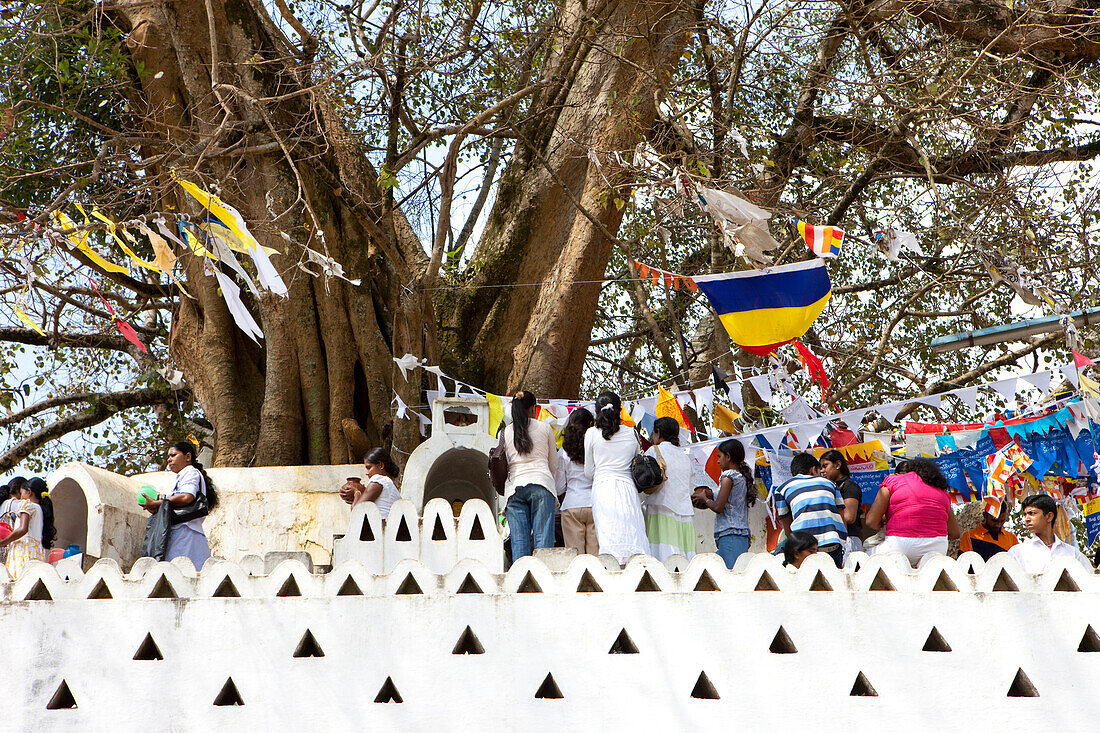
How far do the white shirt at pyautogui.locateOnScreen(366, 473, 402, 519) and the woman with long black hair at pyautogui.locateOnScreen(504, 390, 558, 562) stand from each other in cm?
81

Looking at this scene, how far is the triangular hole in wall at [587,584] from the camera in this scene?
567 cm

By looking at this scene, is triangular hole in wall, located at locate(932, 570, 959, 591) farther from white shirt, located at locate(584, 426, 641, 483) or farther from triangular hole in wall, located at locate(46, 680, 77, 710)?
triangular hole in wall, located at locate(46, 680, 77, 710)

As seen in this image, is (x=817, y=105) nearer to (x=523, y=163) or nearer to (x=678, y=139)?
(x=678, y=139)

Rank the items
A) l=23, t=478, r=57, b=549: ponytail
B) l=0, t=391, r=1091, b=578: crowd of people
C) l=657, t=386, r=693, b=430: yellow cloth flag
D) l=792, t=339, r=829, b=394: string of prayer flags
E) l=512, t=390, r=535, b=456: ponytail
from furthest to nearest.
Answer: l=792, t=339, r=829, b=394: string of prayer flags → l=657, t=386, r=693, b=430: yellow cloth flag → l=23, t=478, r=57, b=549: ponytail → l=512, t=390, r=535, b=456: ponytail → l=0, t=391, r=1091, b=578: crowd of people

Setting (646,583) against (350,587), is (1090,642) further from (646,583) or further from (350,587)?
(350,587)

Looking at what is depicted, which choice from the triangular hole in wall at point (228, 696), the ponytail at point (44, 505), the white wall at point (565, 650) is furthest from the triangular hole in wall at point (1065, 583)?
the ponytail at point (44, 505)

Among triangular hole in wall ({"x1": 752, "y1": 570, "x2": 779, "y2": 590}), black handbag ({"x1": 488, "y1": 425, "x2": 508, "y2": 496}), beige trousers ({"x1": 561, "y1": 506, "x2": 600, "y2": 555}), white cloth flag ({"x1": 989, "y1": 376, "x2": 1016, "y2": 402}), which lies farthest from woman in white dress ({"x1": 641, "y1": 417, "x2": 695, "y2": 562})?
white cloth flag ({"x1": 989, "y1": 376, "x2": 1016, "y2": 402})

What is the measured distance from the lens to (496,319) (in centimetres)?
1039

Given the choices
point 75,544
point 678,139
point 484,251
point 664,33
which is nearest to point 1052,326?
point 678,139

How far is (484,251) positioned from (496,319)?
768mm

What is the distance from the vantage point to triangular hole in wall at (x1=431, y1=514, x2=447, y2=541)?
6.49m

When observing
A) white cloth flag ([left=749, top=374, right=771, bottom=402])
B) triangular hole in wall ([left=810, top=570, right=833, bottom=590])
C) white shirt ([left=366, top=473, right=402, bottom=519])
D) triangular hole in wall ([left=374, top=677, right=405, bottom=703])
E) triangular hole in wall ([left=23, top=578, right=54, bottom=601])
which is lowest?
triangular hole in wall ([left=374, top=677, right=405, bottom=703])

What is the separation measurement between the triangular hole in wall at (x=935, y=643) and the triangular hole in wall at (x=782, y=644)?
641mm

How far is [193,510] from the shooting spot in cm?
690
